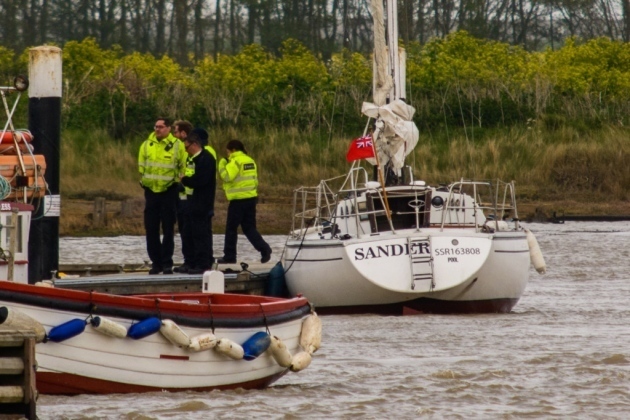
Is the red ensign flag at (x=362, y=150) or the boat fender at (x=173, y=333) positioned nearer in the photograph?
the boat fender at (x=173, y=333)

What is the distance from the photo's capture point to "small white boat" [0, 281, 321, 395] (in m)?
10.4

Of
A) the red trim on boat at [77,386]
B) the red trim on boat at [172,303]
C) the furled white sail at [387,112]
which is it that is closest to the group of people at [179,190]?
the furled white sail at [387,112]

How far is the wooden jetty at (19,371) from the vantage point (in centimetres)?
966

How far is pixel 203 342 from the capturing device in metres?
11.0

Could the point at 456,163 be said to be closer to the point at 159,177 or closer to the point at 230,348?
the point at 159,177

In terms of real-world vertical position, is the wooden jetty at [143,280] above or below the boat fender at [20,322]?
above

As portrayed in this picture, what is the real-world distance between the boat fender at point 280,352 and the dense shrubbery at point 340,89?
88.7ft

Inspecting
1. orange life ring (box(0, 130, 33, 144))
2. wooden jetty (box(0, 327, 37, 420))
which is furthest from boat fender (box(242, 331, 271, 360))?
orange life ring (box(0, 130, 33, 144))

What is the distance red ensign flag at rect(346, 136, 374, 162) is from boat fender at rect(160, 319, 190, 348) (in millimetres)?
8465

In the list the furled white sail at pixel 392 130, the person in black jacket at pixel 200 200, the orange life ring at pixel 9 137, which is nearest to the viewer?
the orange life ring at pixel 9 137

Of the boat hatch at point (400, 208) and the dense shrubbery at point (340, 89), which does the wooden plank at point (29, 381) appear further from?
the dense shrubbery at point (340, 89)

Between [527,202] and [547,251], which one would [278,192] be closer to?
[527,202]

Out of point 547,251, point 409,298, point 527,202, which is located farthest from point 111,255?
point 527,202

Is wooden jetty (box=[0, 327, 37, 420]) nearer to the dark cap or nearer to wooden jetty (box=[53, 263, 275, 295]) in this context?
wooden jetty (box=[53, 263, 275, 295])
